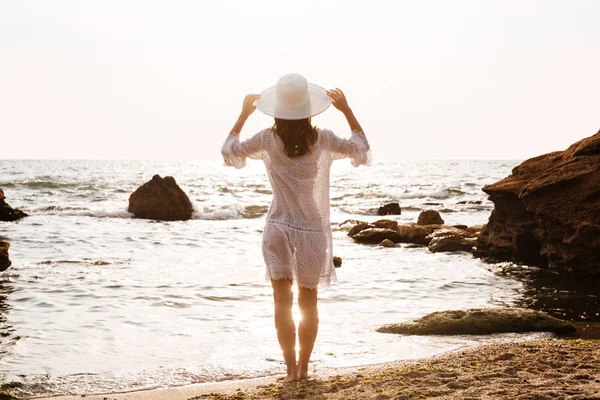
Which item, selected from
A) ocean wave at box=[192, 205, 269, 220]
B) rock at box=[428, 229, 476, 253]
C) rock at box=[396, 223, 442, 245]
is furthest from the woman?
ocean wave at box=[192, 205, 269, 220]

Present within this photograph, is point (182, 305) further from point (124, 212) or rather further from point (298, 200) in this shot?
point (124, 212)

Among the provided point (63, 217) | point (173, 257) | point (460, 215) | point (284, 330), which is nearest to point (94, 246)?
point (173, 257)

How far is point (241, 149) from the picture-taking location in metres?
4.76

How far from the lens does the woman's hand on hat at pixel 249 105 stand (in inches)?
191

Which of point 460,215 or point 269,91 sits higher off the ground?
point 269,91

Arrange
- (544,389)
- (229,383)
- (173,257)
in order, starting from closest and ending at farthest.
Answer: (544,389), (229,383), (173,257)

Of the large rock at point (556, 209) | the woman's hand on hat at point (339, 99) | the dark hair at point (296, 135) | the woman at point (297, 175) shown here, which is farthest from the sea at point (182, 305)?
the woman's hand on hat at point (339, 99)

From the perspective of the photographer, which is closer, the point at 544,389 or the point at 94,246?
the point at 544,389

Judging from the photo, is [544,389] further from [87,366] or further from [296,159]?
[87,366]

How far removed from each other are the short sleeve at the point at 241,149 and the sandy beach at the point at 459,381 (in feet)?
5.34

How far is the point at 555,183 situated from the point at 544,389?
8418 mm

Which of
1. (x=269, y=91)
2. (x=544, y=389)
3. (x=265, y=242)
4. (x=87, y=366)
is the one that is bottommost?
(x=87, y=366)

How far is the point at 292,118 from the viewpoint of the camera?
4.48 metres

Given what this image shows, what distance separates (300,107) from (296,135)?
188 millimetres
